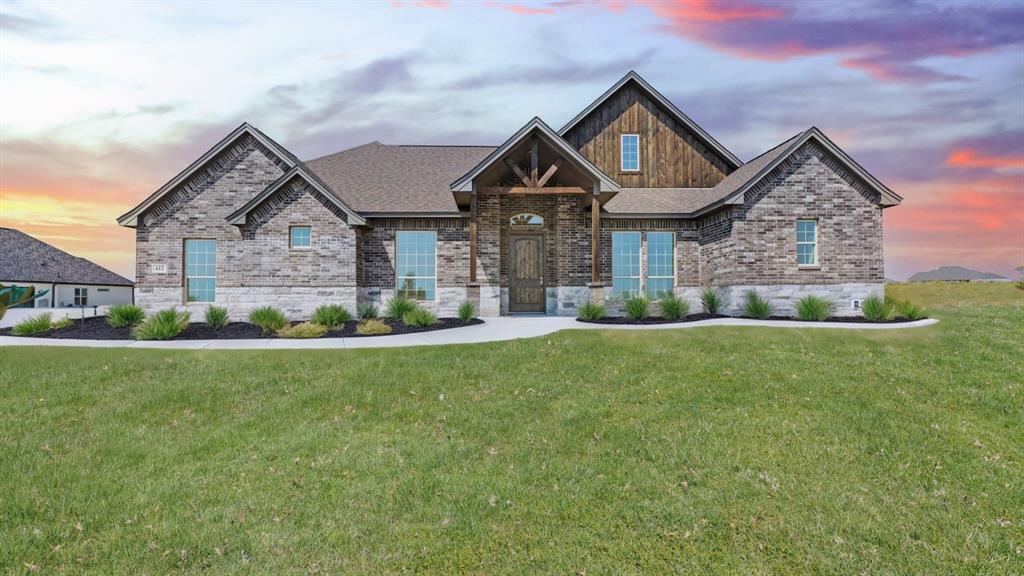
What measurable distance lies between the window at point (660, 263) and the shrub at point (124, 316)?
58.8 feet

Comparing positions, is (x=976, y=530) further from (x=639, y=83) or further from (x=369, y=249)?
(x=639, y=83)

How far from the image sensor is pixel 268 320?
16953mm

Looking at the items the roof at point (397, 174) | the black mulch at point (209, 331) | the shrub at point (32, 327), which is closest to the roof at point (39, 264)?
the shrub at point (32, 327)

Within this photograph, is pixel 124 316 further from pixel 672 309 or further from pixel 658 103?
pixel 658 103

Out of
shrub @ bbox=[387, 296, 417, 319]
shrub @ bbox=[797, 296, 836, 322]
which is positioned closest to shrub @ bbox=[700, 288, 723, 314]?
shrub @ bbox=[797, 296, 836, 322]

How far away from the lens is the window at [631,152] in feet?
77.5

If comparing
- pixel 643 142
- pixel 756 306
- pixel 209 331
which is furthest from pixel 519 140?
pixel 209 331

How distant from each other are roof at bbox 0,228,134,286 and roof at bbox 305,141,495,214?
2317 centimetres

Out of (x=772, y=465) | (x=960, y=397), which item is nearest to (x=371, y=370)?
(x=772, y=465)

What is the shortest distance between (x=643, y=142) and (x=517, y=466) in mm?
19801

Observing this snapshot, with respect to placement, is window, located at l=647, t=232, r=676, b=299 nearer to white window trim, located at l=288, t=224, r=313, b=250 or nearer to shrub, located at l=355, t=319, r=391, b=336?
shrub, located at l=355, t=319, r=391, b=336

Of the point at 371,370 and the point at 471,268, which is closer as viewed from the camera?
Answer: the point at 371,370

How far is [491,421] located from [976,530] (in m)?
5.43

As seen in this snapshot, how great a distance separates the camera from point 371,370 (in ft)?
35.7
